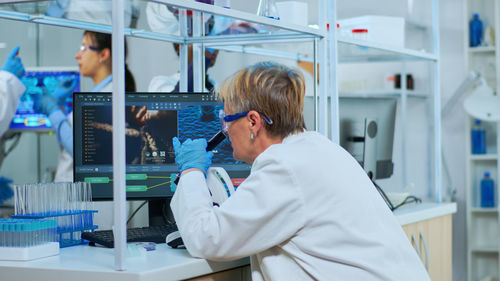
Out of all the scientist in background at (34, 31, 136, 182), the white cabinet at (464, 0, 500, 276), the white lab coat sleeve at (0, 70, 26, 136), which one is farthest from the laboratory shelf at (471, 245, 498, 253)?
the white lab coat sleeve at (0, 70, 26, 136)

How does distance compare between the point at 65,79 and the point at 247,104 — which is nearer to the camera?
the point at 247,104

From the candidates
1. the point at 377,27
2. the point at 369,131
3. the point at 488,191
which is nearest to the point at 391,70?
the point at 488,191

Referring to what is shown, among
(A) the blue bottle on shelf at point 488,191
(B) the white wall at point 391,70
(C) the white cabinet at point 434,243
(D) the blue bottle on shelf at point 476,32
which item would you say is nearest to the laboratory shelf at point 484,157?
(A) the blue bottle on shelf at point 488,191

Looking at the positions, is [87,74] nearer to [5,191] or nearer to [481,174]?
[5,191]

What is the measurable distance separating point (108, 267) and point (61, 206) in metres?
0.39

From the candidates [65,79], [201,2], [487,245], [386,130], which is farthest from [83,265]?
[487,245]

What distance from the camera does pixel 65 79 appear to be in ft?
14.6

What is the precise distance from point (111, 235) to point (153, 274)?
457 millimetres

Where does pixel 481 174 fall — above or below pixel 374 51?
below

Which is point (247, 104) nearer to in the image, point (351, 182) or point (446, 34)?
point (351, 182)

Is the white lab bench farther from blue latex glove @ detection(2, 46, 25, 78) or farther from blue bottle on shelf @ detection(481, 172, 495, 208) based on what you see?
blue bottle on shelf @ detection(481, 172, 495, 208)

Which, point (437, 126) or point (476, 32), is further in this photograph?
point (476, 32)

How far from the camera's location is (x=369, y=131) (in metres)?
2.90

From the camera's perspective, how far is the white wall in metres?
4.66
